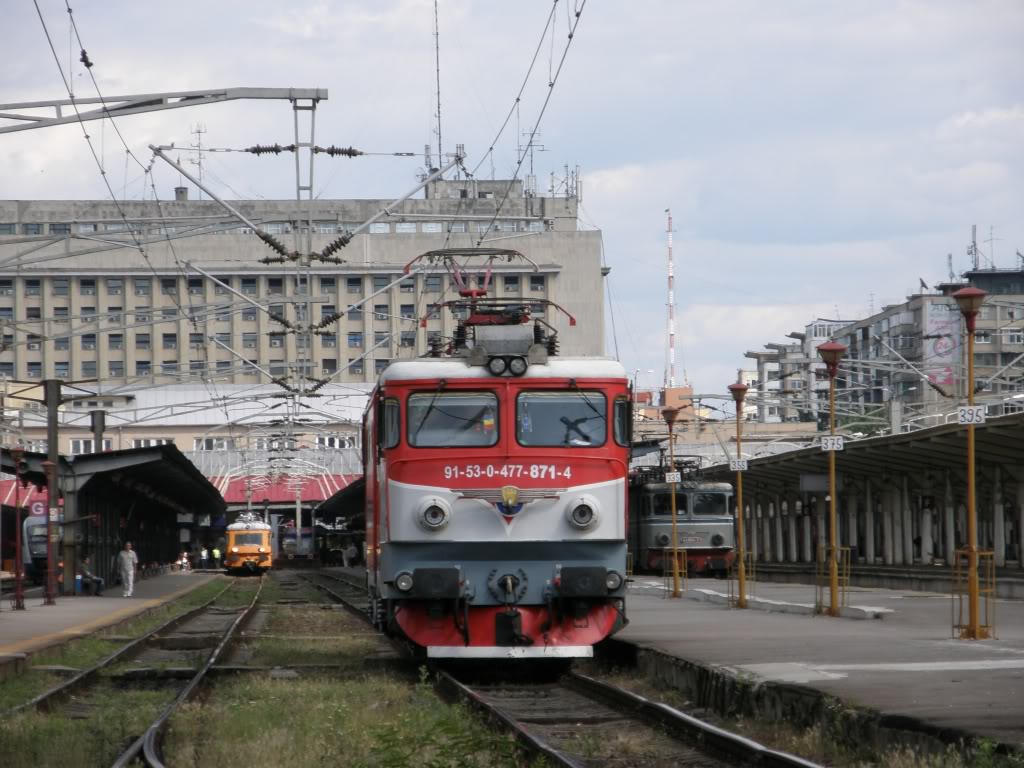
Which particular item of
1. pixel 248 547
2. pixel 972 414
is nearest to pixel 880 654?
pixel 972 414

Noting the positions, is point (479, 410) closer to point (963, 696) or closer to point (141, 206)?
point (963, 696)

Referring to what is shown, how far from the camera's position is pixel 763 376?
11306 cm

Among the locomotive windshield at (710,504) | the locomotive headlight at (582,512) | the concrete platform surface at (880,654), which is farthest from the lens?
the locomotive windshield at (710,504)

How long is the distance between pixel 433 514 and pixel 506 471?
2.81ft

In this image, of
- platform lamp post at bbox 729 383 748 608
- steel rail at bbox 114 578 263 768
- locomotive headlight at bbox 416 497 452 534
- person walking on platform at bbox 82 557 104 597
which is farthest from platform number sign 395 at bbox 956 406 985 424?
person walking on platform at bbox 82 557 104 597

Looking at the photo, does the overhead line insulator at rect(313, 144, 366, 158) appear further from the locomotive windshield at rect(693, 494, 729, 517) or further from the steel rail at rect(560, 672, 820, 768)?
the locomotive windshield at rect(693, 494, 729, 517)

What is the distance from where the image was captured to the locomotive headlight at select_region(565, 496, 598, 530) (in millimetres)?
15883

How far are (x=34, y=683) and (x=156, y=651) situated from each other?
6.34 metres

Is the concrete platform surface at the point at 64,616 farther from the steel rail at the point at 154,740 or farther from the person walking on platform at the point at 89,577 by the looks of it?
the steel rail at the point at 154,740

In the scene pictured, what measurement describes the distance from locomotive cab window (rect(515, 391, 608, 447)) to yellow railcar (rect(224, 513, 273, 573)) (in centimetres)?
5772

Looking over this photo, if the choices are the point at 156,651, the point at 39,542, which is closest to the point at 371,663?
the point at 156,651

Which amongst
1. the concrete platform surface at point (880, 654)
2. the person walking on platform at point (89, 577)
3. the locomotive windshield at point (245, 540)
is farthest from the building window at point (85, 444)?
the concrete platform surface at point (880, 654)

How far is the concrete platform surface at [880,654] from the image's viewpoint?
11.0 m

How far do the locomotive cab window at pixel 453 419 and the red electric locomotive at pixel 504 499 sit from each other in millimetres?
10
